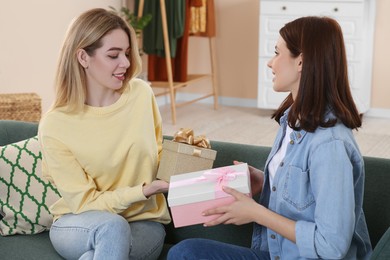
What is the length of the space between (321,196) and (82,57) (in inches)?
35.0

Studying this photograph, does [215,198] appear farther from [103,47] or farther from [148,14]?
[148,14]

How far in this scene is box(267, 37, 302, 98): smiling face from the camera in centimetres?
179

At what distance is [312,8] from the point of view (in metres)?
5.73

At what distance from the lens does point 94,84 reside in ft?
7.34

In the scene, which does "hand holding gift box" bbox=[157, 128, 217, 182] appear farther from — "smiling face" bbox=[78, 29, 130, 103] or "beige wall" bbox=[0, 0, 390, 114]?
"beige wall" bbox=[0, 0, 390, 114]

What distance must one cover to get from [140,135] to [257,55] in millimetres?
4340

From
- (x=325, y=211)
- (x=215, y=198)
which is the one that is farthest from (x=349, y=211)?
(x=215, y=198)

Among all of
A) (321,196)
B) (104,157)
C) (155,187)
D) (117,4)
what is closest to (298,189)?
(321,196)

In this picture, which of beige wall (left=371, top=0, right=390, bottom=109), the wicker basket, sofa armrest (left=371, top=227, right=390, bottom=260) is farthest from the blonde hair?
beige wall (left=371, top=0, right=390, bottom=109)

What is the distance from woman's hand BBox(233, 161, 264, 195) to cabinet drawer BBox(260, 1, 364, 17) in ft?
12.4

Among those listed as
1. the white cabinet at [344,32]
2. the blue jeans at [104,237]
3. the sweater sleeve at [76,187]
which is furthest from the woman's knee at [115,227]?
the white cabinet at [344,32]

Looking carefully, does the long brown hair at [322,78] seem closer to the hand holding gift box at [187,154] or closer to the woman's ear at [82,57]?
the hand holding gift box at [187,154]

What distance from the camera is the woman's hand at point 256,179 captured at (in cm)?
205

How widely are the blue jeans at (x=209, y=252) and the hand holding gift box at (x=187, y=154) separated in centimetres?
21
